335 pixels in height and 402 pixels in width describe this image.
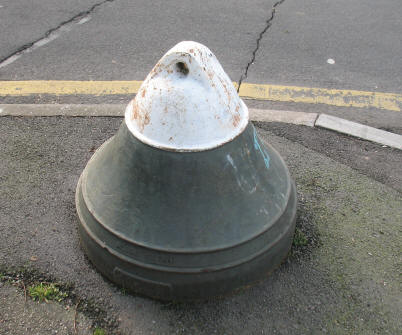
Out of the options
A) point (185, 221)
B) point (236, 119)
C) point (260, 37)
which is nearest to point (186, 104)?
point (236, 119)

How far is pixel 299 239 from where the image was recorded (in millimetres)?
2365

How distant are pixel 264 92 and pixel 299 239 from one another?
6.47 ft

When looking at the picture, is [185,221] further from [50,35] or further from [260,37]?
[50,35]

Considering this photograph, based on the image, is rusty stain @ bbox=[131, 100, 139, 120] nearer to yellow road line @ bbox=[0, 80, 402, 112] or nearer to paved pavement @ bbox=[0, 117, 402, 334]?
paved pavement @ bbox=[0, 117, 402, 334]

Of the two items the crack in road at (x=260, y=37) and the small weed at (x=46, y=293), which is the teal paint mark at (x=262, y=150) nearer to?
the small weed at (x=46, y=293)

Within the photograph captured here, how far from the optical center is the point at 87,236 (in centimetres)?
206

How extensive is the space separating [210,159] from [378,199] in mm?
1496

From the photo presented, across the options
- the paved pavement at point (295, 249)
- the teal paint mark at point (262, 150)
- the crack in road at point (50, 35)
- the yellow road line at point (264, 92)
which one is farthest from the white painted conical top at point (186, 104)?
the crack in road at point (50, 35)

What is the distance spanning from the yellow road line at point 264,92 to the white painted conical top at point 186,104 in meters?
2.14

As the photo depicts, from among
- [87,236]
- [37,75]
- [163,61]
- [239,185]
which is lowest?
[37,75]

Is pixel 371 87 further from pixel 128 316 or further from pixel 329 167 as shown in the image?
pixel 128 316

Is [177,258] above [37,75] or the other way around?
above

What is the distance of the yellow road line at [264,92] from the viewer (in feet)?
12.6

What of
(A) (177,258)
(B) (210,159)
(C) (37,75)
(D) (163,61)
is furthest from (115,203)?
(C) (37,75)
